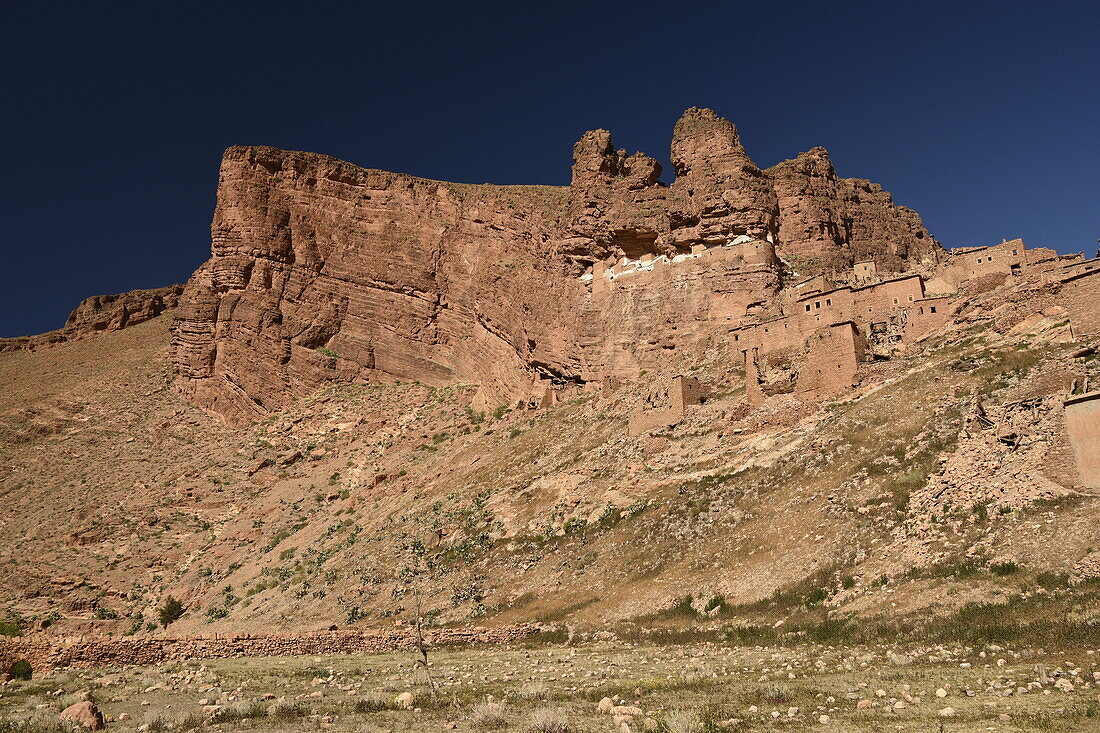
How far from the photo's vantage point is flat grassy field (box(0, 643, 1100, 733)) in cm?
912

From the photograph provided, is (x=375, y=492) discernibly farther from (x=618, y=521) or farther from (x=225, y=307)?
(x=225, y=307)

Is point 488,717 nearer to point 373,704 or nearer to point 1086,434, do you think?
point 373,704

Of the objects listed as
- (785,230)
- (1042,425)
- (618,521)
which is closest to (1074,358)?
(1042,425)

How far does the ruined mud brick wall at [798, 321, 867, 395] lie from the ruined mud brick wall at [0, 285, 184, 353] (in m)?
81.9

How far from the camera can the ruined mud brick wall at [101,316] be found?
86688mm

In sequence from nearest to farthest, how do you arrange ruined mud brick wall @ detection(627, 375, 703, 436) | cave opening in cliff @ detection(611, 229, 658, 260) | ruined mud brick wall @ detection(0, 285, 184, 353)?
1. ruined mud brick wall @ detection(627, 375, 703, 436)
2. cave opening in cliff @ detection(611, 229, 658, 260)
3. ruined mud brick wall @ detection(0, 285, 184, 353)

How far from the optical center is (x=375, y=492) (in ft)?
139

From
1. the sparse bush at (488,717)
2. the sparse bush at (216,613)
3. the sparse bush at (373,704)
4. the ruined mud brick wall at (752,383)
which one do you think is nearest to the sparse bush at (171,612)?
the sparse bush at (216,613)

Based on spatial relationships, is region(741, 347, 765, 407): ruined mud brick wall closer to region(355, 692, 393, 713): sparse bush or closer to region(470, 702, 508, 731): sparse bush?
region(355, 692, 393, 713): sparse bush

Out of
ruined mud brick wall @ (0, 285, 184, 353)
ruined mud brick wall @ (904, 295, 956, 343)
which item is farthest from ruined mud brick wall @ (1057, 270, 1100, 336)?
ruined mud brick wall @ (0, 285, 184, 353)

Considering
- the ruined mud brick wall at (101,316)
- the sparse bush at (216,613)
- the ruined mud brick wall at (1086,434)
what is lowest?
the sparse bush at (216,613)

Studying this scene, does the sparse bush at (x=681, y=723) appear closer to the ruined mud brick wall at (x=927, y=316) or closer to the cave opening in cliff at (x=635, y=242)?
the ruined mud brick wall at (x=927, y=316)

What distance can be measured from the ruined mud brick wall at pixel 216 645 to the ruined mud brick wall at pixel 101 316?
78.3 metres

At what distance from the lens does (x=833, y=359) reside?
26406 millimetres
